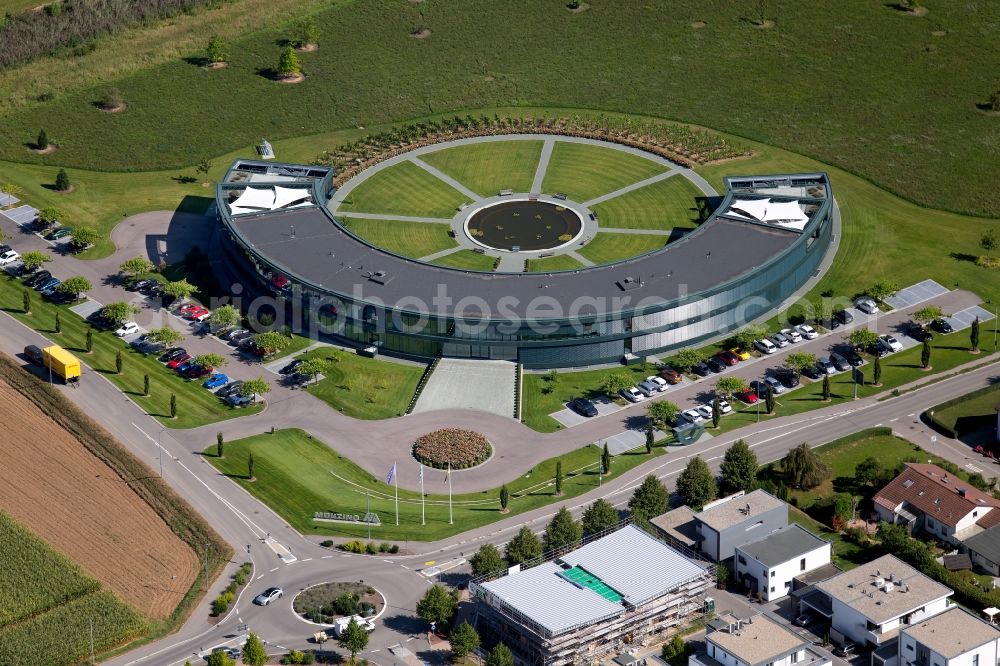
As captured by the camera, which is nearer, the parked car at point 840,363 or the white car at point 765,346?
the parked car at point 840,363

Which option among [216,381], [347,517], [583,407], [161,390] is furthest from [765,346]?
[161,390]

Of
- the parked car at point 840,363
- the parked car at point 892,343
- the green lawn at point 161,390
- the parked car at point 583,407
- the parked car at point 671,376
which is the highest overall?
the parked car at point 892,343

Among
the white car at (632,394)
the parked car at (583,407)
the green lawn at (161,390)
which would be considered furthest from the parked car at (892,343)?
the green lawn at (161,390)

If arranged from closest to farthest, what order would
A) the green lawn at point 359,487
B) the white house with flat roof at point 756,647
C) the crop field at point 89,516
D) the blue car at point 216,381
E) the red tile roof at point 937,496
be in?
1. the white house with flat roof at point 756,647
2. the crop field at point 89,516
3. the red tile roof at point 937,496
4. the green lawn at point 359,487
5. the blue car at point 216,381

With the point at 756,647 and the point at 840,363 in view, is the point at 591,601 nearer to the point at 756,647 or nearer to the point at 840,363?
the point at 756,647

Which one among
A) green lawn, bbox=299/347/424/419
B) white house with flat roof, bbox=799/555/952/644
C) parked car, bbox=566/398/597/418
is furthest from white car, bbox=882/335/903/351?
green lawn, bbox=299/347/424/419

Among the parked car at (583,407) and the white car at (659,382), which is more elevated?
the white car at (659,382)

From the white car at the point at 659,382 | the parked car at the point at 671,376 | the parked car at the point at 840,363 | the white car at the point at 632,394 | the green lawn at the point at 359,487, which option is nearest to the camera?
the green lawn at the point at 359,487

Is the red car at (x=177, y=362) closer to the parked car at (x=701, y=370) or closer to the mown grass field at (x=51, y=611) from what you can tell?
the mown grass field at (x=51, y=611)
